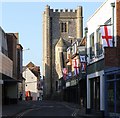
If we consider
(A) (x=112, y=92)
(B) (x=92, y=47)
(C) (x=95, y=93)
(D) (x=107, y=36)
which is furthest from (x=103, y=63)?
(B) (x=92, y=47)

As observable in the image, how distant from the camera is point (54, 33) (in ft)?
438

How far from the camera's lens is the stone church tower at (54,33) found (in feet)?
422

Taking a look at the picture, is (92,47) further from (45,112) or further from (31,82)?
(31,82)

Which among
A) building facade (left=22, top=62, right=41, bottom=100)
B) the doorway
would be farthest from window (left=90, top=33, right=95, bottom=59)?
building facade (left=22, top=62, right=41, bottom=100)

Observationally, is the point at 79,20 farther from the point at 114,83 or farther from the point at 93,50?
the point at 114,83

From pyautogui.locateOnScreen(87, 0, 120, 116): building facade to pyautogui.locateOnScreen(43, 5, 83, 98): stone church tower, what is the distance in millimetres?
86324

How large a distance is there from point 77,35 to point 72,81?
→ 57.3 m

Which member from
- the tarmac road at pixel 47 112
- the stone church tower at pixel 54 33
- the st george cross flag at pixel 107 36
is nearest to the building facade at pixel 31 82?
the stone church tower at pixel 54 33

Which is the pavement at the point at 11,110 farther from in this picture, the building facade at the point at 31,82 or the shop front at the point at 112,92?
the building facade at the point at 31,82

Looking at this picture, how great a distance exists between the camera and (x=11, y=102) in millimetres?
71938

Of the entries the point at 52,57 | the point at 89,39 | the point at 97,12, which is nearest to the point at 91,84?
the point at 89,39

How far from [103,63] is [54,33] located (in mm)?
100636

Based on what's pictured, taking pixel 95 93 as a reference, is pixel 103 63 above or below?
above

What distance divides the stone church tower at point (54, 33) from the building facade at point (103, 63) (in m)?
86.3
